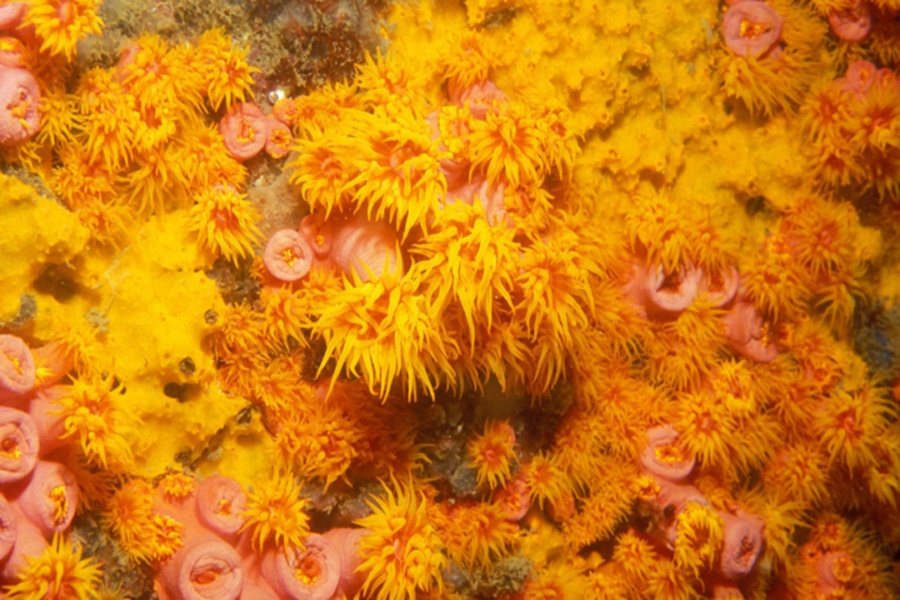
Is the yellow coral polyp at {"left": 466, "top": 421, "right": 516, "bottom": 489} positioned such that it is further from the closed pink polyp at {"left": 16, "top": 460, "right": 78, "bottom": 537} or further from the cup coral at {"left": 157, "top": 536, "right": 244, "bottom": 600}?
the closed pink polyp at {"left": 16, "top": 460, "right": 78, "bottom": 537}

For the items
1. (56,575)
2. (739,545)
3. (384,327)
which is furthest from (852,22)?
(56,575)

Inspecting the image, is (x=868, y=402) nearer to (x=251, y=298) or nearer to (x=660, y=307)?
(x=660, y=307)

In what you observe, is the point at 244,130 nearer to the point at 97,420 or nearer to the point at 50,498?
the point at 97,420

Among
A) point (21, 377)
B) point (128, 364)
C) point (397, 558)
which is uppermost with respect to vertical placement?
point (21, 377)

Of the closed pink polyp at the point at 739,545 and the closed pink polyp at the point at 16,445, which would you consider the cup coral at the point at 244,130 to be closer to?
the closed pink polyp at the point at 16,445

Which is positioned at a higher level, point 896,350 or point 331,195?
point 331,195

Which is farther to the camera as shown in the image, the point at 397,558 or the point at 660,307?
the point at 660,307

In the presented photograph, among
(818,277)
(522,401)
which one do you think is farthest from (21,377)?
(818,277)

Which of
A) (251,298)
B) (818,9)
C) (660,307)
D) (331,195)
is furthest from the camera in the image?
(818,9)
